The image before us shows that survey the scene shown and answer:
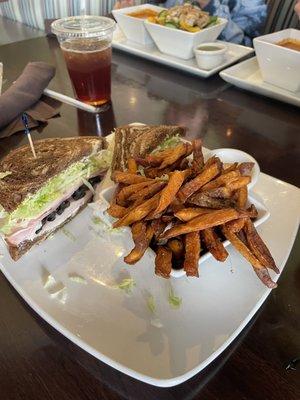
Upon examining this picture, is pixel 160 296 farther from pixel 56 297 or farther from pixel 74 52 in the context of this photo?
pixel 74 52

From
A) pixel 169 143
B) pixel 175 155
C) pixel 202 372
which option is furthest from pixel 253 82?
pixel 202 372

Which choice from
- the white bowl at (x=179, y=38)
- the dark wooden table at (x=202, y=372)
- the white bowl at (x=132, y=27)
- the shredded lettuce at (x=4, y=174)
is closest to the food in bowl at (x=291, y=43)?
the white bowl at (x=179, y=38)

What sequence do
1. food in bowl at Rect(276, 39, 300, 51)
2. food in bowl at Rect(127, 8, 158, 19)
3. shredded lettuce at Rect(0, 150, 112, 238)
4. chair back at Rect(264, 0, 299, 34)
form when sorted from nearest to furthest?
1. shredded lettuce at Rect(0, 150, 112, 238)
2. food in bowl at Rect(276, 39, 300, 51)
3. food in bowl at Rect(127, 8, 158, 19)
4. chair back at Rect(264, 0, 299, 34)

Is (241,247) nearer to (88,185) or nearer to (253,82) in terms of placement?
(88,185)

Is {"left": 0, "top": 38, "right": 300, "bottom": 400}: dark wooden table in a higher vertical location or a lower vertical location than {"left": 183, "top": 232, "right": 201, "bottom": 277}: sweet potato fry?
lower

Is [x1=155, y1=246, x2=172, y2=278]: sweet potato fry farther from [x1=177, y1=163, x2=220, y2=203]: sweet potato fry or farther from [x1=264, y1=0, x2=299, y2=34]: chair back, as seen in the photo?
[x1=264, y1=0, x2=299, y2=34]: chair back

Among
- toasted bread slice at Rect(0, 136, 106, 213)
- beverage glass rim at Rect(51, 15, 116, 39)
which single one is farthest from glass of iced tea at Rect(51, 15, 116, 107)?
toasted bread slice at Rect(0, 136, 106, 213)

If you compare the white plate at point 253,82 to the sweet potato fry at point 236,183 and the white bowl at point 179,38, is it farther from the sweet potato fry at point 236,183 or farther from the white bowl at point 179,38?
the sweet potato fry at point 236,183
